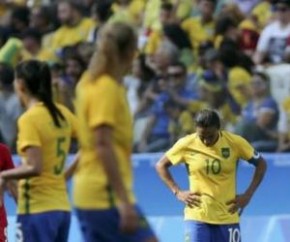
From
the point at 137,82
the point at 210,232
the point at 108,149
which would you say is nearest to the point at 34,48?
the point at 137,82

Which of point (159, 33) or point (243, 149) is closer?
point (243, 149)

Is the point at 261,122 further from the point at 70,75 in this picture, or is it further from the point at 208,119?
the point at 208,119

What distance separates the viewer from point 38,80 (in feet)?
29.7

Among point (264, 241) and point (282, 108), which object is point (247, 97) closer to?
point (282, 108)

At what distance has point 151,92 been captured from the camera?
53.7 ft

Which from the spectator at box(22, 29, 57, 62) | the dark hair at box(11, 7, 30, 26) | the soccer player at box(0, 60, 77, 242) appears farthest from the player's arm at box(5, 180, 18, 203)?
the dark hair at box(11, 7, 30, 26)

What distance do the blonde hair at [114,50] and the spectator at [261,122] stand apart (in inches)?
318

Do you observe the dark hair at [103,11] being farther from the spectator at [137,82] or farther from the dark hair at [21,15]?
the spectator at [137,82]

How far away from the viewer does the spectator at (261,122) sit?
51.6 ft

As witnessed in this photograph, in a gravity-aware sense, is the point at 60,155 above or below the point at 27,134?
below

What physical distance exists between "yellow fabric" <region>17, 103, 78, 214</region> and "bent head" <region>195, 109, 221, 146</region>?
2.46 metres

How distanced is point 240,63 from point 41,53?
3.02 metres

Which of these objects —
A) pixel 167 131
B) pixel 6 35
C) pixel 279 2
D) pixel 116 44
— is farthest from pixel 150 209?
pixel 116 44

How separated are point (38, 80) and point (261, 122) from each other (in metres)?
6.96
